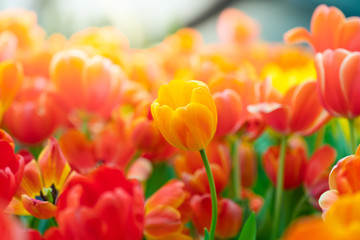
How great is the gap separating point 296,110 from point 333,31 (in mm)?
75

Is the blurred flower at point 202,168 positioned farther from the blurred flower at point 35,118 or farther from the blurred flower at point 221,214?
the blurred flower at point 35,118

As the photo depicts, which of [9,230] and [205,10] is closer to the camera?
[9,230]

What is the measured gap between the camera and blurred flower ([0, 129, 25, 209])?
273mm

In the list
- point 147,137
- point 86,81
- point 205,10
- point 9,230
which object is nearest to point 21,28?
point 86,81

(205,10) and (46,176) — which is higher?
(46,176)

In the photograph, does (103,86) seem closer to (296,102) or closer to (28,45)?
(296,102)

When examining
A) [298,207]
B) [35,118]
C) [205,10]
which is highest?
[35,118]

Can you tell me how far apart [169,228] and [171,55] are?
570 mm

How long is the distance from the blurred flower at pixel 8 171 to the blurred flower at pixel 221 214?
0.15 meters

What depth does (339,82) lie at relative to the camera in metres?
0.38

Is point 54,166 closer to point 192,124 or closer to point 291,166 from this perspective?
point 192,124

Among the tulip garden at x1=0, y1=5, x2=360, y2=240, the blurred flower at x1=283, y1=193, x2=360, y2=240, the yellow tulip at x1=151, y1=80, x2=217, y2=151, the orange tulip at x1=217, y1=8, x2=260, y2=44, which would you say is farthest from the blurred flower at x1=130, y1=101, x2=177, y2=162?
the orange tulip at x1=217, y1=8, x2=260, y2=44

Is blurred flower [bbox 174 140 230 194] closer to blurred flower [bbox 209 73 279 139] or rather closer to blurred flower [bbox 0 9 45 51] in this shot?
blurred flower [bbox 209 73 279 139]

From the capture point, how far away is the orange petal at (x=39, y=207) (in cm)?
30
